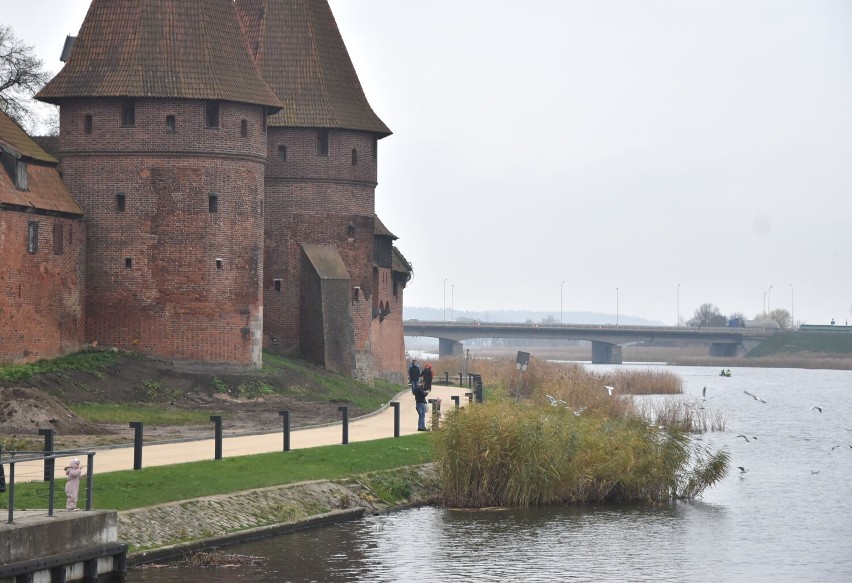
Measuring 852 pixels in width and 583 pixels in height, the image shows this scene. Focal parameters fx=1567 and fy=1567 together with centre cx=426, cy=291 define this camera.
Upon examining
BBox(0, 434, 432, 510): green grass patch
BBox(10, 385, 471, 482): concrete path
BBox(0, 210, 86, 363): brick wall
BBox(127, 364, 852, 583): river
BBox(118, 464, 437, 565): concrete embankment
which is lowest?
BBox(127, 364, 852, 583): river

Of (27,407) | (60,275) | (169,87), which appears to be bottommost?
(27,407)

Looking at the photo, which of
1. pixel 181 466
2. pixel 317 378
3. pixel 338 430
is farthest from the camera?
Result: pixel 317 378

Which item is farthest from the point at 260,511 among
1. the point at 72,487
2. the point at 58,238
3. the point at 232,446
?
the point at 58,238

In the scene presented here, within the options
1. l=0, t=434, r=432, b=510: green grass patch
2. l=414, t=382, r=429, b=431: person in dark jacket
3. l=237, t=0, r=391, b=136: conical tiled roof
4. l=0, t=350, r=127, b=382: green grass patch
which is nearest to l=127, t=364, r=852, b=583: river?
l=0, t=434, r=432, b=510: green grass patch

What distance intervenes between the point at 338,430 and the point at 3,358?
10.9m

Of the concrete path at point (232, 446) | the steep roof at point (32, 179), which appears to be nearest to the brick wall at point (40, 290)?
the steep roof at point (32, 179)

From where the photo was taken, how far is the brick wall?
4366 cm

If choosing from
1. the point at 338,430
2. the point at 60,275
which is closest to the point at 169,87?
the point at 60,275

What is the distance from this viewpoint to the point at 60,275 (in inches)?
1844

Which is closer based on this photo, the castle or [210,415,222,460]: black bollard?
[210,415,222,460]: black bollard

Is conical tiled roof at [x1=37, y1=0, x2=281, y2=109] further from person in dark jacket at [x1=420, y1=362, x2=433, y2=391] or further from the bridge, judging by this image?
the bridge

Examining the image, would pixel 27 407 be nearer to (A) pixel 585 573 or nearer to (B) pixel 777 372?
(A) pixel 585 573

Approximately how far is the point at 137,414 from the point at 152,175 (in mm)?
10392

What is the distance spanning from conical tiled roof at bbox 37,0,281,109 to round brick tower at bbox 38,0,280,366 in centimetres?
4
